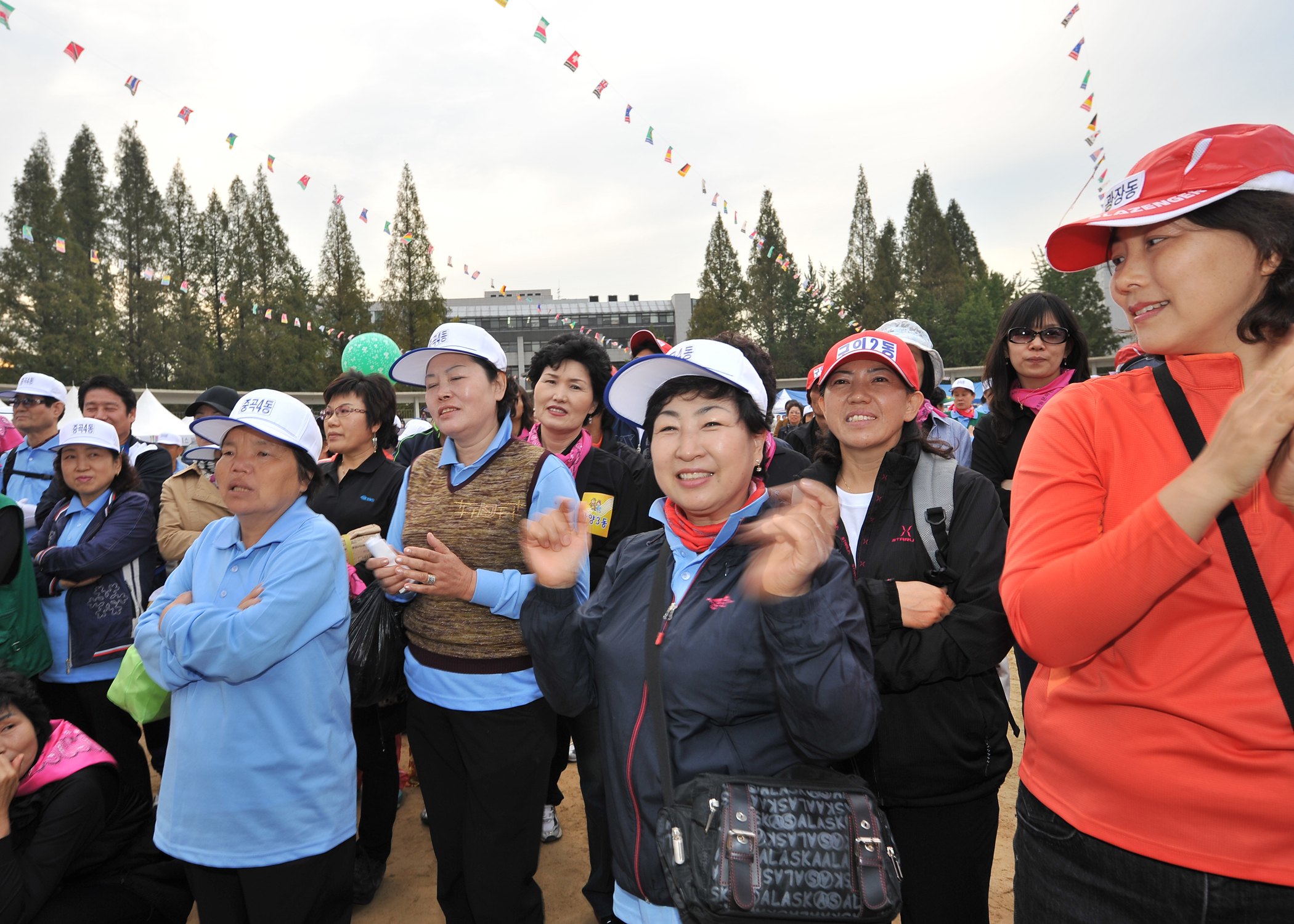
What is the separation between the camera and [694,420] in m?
1.86

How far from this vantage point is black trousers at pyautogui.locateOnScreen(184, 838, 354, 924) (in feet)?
7.55

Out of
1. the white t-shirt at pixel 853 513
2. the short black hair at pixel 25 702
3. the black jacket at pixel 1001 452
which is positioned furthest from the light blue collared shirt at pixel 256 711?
the black jacket at pixel 1001 452

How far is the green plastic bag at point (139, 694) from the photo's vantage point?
2.63m

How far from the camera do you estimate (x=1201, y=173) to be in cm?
122

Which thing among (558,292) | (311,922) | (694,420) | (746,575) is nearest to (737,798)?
(746,575)

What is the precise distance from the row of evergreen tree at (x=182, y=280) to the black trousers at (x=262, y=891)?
113ft

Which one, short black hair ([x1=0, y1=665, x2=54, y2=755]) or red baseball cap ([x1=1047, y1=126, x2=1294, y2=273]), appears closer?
red baseball cap ([x1=1047, y1=126, x2=1294, y2=273])

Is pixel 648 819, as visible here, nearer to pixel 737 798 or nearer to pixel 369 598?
pixel 737 798

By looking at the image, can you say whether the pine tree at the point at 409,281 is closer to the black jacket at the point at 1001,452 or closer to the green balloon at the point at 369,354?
the green balloon at the point at 369,354

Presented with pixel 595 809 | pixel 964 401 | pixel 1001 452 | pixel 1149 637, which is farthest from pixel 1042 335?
pixel 964 401

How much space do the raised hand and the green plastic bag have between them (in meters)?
1.73

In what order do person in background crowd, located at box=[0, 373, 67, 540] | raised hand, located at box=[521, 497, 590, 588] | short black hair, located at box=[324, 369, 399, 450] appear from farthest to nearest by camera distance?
person in background crowd, located at box=[0, 373, 67, 540], short black hair, located at box=[324, 369, 399, 450], raised hand, located at box=[521, 497, 590, 588]

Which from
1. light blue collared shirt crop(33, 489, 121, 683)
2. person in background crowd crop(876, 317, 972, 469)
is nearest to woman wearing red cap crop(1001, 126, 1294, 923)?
person in background crowd crop(876, 317, 972, 469)

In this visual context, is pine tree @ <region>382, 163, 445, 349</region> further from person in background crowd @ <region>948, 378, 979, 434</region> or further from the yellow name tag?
the yellow name tag
